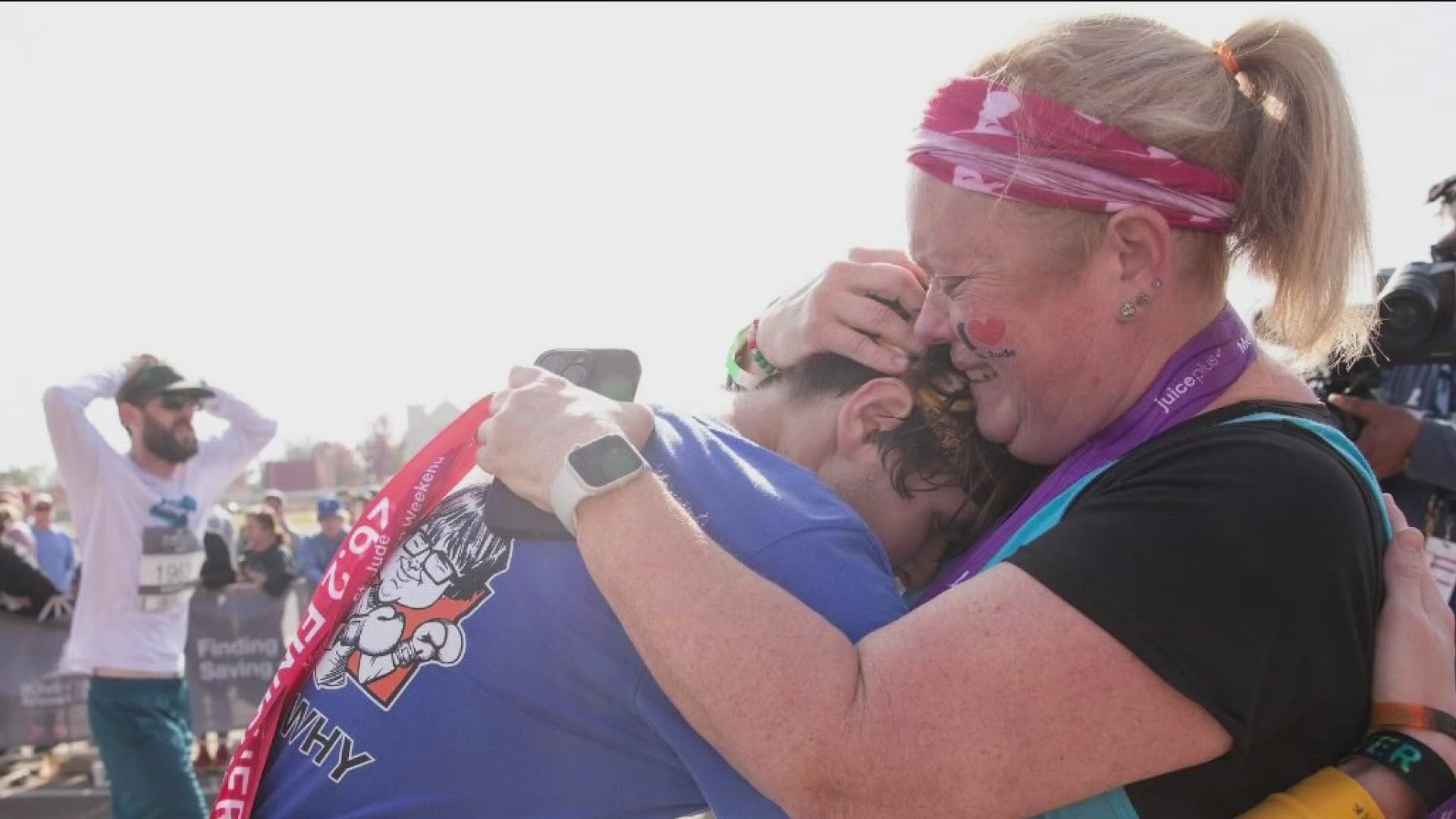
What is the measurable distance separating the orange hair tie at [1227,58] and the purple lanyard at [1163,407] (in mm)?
371

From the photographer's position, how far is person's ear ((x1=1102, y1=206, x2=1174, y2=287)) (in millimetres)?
1651

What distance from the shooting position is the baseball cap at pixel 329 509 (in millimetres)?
11603

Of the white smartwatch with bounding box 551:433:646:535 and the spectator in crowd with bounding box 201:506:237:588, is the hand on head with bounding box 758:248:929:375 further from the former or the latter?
the spectator in crowd with bounding box 201:506:237:588

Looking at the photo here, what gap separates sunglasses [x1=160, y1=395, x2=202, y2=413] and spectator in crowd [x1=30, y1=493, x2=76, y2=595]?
16.8 ft

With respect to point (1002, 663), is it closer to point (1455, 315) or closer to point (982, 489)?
point (982, 489)

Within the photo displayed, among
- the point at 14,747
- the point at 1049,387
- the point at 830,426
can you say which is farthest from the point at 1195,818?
the point at 14,747

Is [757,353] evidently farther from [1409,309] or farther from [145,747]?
[145,747]

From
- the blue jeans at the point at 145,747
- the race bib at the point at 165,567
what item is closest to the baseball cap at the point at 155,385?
the race bib at the point at 165,567

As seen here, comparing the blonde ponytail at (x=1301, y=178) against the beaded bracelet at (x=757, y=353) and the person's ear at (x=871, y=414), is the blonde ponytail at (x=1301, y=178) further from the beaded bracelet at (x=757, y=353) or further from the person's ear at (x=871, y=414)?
the beaded bracelet at (x=757, y=353)

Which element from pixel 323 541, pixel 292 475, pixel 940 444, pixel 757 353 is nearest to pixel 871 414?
pixel 940 444

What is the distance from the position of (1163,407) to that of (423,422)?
10316 millimetres

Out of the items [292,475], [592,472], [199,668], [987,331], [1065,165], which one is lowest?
[292,475]

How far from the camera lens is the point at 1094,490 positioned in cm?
156

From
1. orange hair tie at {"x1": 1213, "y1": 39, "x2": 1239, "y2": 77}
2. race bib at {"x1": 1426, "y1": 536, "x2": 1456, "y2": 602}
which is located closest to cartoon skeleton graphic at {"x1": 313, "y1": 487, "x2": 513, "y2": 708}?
orange hair tie at {"x1": 1213, "y1": 39, "x2": 1239, "y2": 77}
